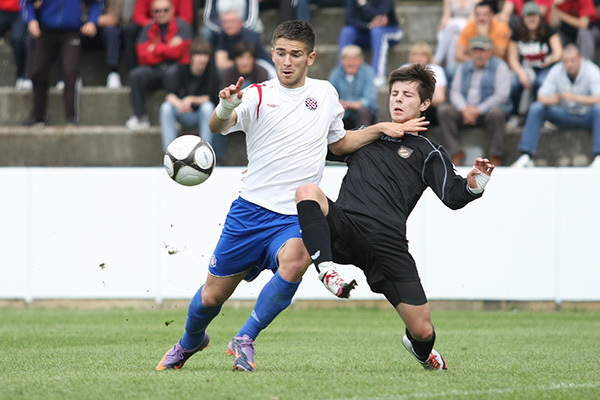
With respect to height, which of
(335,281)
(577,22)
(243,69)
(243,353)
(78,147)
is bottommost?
(78,147)

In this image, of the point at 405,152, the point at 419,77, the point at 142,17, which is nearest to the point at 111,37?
the point at 142,17

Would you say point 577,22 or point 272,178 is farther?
point 577,22

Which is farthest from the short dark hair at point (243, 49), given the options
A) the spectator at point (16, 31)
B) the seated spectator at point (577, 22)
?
the seated spectator at point (577, 22)

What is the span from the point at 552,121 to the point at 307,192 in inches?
299

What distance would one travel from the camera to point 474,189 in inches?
222

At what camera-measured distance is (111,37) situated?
14.1m

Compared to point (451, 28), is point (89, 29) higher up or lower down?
lower down

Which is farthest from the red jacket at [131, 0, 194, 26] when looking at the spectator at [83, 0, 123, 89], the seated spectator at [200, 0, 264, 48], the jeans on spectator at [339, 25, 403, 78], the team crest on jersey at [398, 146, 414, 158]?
the team crest on jersey at [398, 146, 414, 158]

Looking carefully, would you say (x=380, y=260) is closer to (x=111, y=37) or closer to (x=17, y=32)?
(x=111, y=37)

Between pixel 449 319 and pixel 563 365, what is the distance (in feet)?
12.4

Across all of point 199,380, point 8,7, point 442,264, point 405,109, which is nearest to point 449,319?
point 442,264

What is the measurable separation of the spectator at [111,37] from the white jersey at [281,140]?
8745mm

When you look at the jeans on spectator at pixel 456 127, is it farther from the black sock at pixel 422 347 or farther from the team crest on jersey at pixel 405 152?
the black sock at pixel 422 347

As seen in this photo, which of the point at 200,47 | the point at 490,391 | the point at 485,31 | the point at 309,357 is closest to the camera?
the point at 490,391
